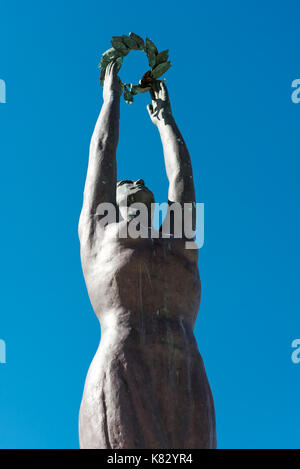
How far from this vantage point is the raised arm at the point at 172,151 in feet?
26.0

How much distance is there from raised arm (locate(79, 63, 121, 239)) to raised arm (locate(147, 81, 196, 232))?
80 centimetres

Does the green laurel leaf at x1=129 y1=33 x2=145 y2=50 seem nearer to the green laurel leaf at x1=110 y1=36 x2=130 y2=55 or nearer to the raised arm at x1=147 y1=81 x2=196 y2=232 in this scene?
the green laurel leaf at x1=110 y1=36 x2=130 y2=55

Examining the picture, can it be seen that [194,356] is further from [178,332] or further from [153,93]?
[153,93]

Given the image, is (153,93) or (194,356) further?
(153,93)

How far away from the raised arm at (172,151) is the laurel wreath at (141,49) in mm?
161

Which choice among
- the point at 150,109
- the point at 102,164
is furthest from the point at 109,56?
the point at 102,164

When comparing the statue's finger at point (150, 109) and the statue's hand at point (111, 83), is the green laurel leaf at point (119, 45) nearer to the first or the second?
the statue's hand at point (111, 83)

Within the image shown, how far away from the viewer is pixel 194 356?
6.58 meters

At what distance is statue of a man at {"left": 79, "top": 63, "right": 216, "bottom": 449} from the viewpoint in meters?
5.99

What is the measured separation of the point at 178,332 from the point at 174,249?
37.4 inches

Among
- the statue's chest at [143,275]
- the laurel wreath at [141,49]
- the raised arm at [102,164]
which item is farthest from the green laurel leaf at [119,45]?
the statue's chest at [143,275]

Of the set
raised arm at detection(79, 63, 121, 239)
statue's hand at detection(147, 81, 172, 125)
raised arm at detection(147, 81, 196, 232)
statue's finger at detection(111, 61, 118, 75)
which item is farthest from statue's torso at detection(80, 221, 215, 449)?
statue's finger at detection(111, 61, 118, 75)
